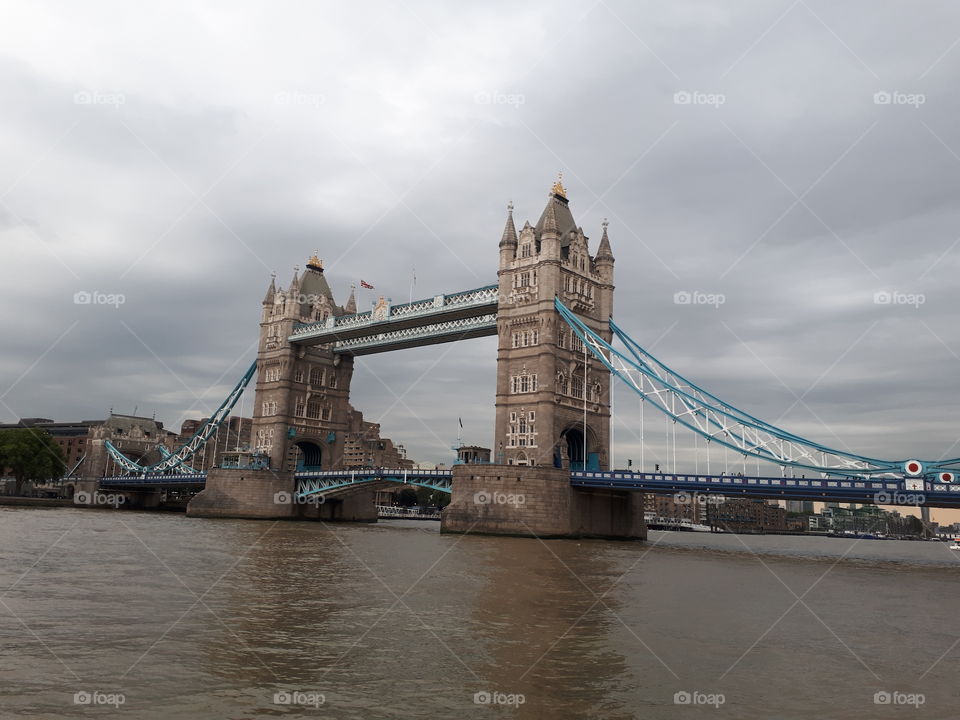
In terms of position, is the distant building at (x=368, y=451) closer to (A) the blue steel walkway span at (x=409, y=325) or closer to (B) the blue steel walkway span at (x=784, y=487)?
(A) the blue steel walkway span at (x=409, y=325)

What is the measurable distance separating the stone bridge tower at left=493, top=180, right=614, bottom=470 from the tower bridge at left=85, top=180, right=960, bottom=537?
12cm

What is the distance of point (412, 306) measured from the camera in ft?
245

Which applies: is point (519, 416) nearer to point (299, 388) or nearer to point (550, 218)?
point (550, 218)

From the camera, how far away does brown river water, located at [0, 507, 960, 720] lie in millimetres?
10742

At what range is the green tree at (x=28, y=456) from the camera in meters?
96.6

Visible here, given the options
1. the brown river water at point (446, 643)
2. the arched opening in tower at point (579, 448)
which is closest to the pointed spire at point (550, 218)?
the arched opening in tower at point (579, 448)

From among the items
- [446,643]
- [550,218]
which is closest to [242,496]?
[550,218]

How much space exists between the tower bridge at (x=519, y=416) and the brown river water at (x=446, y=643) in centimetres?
2235

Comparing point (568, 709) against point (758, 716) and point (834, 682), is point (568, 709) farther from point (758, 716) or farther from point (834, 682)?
point (834, 682)

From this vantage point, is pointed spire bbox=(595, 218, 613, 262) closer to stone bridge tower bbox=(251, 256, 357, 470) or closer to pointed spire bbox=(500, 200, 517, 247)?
pointed spire bbox=(500, 200, 517, 247)

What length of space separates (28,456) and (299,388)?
41.8m

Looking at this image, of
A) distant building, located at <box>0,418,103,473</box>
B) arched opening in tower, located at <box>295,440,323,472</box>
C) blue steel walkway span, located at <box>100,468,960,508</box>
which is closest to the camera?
blue steel walkway span, located at <box>100,468,960,508</box>

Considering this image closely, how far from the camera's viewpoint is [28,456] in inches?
3868

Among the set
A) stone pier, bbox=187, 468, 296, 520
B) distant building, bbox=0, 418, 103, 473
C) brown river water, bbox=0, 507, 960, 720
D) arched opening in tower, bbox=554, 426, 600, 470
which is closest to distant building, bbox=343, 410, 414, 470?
distant building, bbox=0, 418, 103, 473
